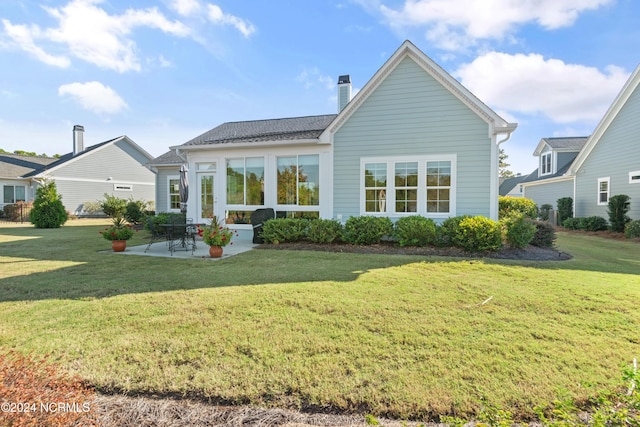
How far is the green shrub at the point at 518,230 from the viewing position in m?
8.42

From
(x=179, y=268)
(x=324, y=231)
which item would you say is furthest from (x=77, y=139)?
(x=324, y=231)

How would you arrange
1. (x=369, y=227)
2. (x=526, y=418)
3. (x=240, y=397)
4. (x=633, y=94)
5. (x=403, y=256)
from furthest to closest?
(x=633, y=94)
(x=369, y=227)
(x=403, y=256)
(x=240, y=397)
(x=526, y=418)

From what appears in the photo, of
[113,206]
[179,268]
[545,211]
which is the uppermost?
[113,206]

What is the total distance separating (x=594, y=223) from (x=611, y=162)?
3.16 metres

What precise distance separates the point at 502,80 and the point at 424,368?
65.4 feet

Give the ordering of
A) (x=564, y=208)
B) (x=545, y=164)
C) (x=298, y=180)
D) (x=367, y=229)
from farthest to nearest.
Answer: (x=545, y=164) < (x=564, y=208) < (x=298, y=180) < (x=367, y=229)

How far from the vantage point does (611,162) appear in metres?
15.2

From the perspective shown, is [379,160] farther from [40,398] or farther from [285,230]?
[40,398]

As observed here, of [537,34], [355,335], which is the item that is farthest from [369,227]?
[537,34]

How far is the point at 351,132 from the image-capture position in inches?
416

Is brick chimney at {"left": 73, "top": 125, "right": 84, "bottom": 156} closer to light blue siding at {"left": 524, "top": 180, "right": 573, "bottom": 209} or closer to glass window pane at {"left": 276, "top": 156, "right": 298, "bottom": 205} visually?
glass window pane at {"left": 276, "top": 156, "right": 298, "bottom": 205}

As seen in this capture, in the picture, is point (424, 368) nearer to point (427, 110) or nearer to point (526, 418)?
Answer: point (526, 418)

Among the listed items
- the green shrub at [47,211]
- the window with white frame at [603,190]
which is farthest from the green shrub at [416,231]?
the green shrub at [47,211]

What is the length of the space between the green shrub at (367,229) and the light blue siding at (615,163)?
12842mm
